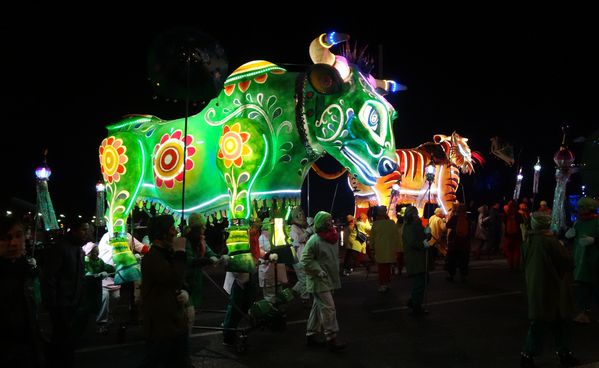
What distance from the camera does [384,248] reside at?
11.0 m

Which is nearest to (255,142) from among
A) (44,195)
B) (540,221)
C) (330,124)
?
(330,124)

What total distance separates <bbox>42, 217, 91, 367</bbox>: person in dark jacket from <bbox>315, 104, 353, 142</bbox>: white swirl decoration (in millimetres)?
5809

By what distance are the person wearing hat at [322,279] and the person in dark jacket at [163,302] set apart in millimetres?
2425

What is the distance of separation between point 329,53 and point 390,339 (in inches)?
236

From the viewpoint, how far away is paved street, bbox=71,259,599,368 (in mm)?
6141

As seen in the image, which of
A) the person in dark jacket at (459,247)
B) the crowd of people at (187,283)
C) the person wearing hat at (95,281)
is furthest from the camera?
the person in dark jacket at (459,247)

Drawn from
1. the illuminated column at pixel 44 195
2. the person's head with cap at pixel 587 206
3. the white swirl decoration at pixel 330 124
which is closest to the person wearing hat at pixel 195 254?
the illuminated column at pixel 44 195

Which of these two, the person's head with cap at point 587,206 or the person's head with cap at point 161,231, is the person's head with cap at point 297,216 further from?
the person's head with cap at point 161,231

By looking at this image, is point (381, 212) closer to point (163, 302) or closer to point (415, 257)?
point (415, 257)

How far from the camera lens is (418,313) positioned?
8.52 m

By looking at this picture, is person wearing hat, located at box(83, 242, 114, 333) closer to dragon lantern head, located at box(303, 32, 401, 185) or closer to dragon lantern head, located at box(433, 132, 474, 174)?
dragon lantern head, located at box(303, 32, 401, 185)

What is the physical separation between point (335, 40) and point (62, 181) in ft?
49.8

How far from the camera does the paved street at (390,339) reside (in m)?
6.14

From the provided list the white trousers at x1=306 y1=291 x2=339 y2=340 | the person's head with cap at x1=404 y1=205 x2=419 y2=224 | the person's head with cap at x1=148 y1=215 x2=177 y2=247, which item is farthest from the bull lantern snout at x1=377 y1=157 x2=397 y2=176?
the person's head with cap at x1=148 y1=215 x2=177 y2=247
